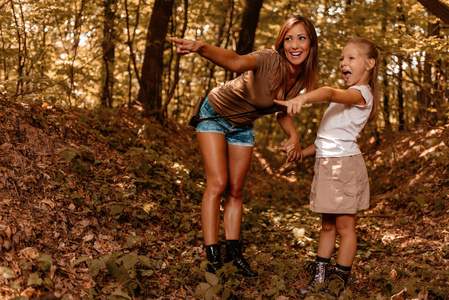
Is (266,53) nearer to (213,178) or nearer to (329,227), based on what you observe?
(213,178)

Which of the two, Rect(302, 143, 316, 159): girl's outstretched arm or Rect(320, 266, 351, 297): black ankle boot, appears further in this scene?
Rect(302, 143, 316, 159): girl's outstretched arm

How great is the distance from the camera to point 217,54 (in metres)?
2.68

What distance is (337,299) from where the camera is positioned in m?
2.83

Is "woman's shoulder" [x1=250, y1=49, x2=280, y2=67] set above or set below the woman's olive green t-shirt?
above

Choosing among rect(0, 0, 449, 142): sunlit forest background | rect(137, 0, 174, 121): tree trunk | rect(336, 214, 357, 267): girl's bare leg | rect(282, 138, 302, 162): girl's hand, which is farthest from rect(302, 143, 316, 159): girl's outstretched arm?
rect(137, 0, 174, 121): tree trunk

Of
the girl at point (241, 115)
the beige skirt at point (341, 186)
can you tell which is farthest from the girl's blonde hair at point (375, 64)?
the beige skirt at point (341, 186)

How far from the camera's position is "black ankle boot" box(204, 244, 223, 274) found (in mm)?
3199

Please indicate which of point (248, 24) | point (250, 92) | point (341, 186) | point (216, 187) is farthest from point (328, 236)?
point (248, 24)

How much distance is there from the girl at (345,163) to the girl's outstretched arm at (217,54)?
80 cm

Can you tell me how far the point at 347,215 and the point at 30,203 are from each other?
2627 millimetres

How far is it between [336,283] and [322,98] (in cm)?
143

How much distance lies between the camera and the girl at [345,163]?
298 centimetres

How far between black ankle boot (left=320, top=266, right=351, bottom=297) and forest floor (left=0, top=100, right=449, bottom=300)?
0.14m

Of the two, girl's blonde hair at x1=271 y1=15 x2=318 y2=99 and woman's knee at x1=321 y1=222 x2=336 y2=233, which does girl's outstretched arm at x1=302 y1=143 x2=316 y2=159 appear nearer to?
girl's blonde hair at x1=271 y1=15 x2=318 y2=99
